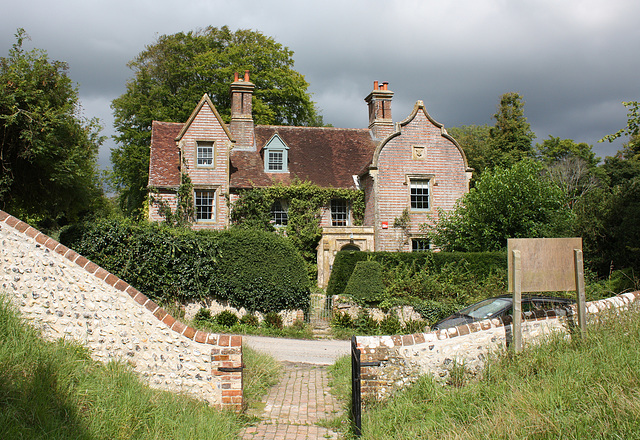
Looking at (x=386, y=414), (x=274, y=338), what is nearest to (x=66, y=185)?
(x=274, y=338)

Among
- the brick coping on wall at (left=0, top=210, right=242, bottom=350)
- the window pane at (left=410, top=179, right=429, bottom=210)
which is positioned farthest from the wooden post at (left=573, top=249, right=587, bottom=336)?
the window pane at (left=410, top=179, right=429, bottom=210)

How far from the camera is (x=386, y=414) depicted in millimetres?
5832

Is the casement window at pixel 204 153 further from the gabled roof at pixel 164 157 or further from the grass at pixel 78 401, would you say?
the grass at pixel 78 401

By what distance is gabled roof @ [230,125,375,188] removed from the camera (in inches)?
973

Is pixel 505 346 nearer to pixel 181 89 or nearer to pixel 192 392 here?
pixel 192 392

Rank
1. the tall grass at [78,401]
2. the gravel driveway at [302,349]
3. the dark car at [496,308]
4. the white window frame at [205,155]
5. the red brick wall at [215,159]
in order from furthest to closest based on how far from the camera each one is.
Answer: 1. the white window frame at [205,155]
2. the red brick wall at [215,159]
3. the gravel driveway at [302,349]
4. the dark car at [496,308]
5. the tall grass at [78,401]

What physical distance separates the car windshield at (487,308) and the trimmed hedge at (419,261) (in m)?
6.87

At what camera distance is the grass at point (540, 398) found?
4.37 m

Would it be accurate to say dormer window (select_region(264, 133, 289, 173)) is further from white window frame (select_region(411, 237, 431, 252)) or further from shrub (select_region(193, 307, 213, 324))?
shrub (select_region(193, 307, 213, 324))

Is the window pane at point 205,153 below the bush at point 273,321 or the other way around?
the other way around

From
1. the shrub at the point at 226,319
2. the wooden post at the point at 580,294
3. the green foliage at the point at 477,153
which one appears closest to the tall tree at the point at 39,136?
the shrub at the point at 226,319

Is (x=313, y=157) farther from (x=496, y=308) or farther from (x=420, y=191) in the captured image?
(x=496, y=308)

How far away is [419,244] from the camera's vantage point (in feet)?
78.5

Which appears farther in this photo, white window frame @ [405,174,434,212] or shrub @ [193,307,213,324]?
white window frame @ [405,174,434,212]
